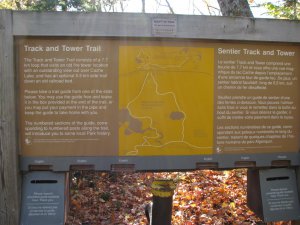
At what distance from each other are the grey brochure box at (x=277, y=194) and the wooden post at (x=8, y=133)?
7.68 ft

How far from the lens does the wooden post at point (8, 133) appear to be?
2959mm

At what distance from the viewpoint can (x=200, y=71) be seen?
10.6 ft

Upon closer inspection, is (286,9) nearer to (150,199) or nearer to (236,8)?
(236,8)

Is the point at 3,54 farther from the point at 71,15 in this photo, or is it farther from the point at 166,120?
the point at 166,120

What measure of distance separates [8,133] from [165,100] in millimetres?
1432

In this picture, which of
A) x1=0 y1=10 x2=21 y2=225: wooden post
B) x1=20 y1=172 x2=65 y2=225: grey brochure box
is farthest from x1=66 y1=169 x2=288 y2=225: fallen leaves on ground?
x1=0 y1=10 x2=21 y2=225: wooden post

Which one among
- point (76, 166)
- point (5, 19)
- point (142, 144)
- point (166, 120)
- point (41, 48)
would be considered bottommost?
point (76, 166)

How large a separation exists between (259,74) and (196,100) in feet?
2.22

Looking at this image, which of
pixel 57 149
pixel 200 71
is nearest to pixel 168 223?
pixel 57 149

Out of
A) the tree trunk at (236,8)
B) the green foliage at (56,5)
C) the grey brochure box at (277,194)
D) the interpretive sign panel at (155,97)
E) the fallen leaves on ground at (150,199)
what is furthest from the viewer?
the green foliage at (56,5)

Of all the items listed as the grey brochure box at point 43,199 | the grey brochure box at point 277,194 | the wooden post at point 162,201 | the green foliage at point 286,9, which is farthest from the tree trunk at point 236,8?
the grey brochure box at point 43,199

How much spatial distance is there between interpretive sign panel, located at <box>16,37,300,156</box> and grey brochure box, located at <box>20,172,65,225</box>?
24 centimetres

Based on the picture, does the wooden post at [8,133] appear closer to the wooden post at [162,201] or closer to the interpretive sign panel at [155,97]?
the interpretive sign panel at [155,97]

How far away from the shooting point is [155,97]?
3178mm
